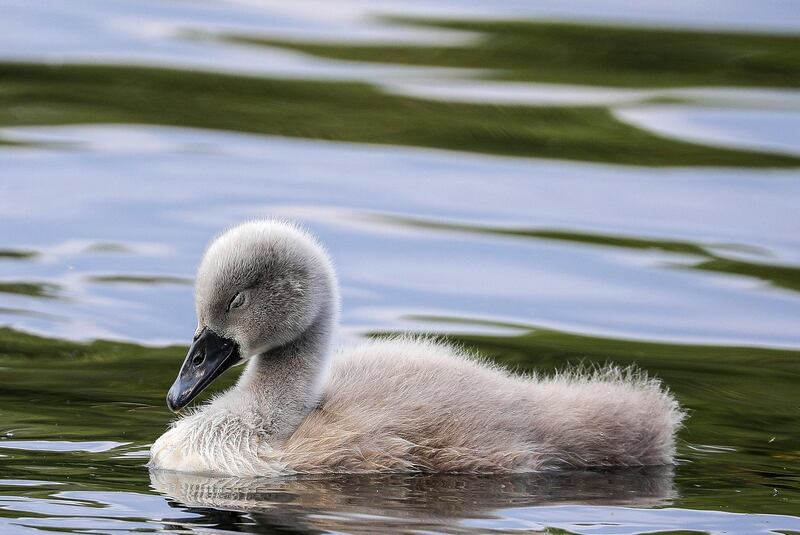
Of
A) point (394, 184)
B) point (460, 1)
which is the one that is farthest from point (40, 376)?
point (460, 1)

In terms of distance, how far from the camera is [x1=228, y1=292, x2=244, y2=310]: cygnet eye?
25.9ft

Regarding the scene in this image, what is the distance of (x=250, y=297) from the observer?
790 cm

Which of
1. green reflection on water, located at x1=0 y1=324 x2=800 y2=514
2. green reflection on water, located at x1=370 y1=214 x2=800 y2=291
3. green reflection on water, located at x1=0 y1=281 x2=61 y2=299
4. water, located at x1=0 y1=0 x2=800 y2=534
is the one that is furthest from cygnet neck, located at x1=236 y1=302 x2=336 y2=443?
green reflection on water, located at x1=370 y1=214 x2=800 y2=291

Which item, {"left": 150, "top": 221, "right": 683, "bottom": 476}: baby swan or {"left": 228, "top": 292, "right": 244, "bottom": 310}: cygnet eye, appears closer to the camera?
{"left": 150, "top": 221, "right": 683, "bottom": 476}: baby swan

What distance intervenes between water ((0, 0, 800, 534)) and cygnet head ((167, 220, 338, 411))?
490mm

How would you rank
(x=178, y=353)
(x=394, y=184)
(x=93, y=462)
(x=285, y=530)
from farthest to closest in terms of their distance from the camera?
1. (x=394, y=184)
2. (x=178, y=353)
3. (x=93, y=462)
4. (x=285, y=530)

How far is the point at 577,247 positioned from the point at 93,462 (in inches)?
201

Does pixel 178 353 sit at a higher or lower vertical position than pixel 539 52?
lower

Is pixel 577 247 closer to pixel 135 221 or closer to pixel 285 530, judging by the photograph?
pixel 135 221

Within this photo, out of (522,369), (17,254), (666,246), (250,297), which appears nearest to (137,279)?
(17,254)

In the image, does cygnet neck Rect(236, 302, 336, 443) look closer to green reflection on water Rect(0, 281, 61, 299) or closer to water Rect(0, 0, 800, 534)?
water Rect(0, 0, 800, 534)

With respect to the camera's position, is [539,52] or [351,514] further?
[539,52]

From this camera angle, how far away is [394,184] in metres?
13.3

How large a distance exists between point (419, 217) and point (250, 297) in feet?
15.7
